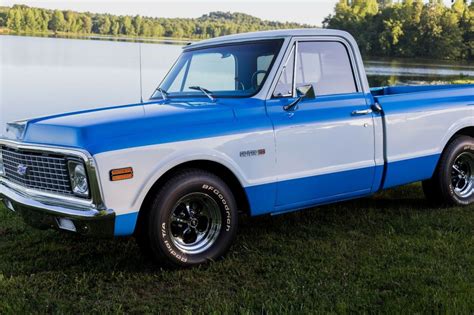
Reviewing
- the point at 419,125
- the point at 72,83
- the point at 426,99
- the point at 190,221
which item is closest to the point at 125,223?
the point at 190,221

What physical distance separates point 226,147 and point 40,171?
1461 millimetres

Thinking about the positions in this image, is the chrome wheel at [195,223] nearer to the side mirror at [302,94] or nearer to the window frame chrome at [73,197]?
the window frame chrome at [73,197]

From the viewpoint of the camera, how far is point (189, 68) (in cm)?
545

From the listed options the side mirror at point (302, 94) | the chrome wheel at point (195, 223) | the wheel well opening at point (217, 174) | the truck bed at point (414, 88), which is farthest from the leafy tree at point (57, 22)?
the chrome wheel at point (195, 223)

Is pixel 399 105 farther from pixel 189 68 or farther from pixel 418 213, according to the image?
pixel 189 68

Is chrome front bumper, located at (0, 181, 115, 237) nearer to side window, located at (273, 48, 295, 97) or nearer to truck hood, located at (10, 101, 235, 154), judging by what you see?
truck hood, located at (10, 101, 235, 154)

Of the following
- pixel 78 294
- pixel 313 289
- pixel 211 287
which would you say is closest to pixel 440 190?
pixel 313 289

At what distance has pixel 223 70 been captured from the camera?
516cm

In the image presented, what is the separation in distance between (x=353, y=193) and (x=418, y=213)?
1141mm

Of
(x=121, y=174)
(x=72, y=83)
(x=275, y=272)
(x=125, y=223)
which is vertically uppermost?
(x=121, y=174)

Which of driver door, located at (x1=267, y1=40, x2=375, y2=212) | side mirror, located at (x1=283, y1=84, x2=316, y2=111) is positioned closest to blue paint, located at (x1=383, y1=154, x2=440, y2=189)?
driver door, located at (x1=267, y1=40, x2=375, y2=212)

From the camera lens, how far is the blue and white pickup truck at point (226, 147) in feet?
12.8

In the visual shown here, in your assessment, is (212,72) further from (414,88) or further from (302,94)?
(414,88)

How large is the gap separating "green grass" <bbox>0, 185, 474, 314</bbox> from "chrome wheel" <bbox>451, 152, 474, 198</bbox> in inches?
24.2
